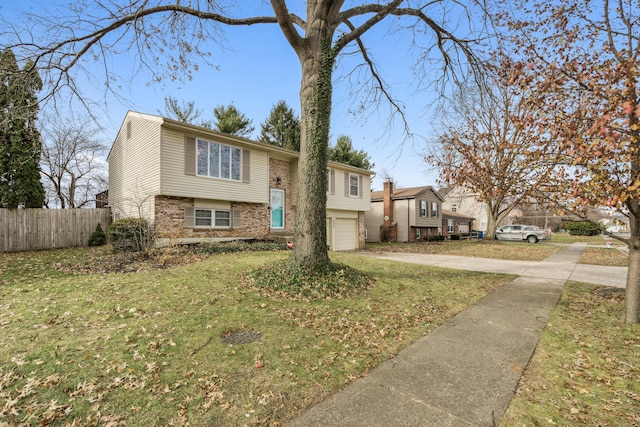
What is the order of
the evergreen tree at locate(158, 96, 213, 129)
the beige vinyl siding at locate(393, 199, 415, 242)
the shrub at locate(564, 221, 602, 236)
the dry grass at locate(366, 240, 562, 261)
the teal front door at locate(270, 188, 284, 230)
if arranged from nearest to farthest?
the dry grass at locate(366, 240, 562, 261) → the teal front door at locate(270, 188, 284, 230) → the beige vinyl siding at locate(393, 199, 415, 242) → the evergreen tree at locate(158, 96, 213, 129) → the shrub at locate(564, 221, 602, 236)

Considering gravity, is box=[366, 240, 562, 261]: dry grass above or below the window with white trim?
below

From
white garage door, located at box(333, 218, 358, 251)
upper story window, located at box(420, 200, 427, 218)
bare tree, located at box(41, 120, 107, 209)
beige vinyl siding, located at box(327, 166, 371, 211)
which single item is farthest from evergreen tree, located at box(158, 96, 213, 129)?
upper story window, located at box(420, 200, 427, 218)

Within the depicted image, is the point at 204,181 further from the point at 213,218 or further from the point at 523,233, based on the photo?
the point at 523,233

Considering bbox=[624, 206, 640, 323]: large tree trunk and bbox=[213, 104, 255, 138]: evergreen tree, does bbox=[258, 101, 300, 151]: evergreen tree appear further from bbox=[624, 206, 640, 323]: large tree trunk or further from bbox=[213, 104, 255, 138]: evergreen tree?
bbox=[624, 206, 640, 323]: large tree trunk

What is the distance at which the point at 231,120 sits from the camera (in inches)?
1051

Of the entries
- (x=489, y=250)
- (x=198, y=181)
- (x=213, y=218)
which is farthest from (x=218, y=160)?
(x=489, y=250)

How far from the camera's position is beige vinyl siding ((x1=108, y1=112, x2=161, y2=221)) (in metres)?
11.7

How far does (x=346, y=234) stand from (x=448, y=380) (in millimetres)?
16816

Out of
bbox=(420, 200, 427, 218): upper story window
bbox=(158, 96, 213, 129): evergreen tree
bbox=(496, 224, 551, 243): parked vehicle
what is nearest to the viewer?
bbox=(158, 96, 213, 129): evergreen tree

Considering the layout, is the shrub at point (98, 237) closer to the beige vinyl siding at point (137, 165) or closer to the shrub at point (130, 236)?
the beige vinyl siding at point (137, 165)

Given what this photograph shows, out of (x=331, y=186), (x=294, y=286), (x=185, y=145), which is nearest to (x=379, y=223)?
(x=331, y=186)

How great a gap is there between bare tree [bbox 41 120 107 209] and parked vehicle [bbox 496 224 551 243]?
1450 inches

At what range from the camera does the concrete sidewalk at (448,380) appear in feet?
8.38

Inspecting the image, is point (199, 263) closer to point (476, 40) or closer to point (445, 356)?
point (445, 356)
